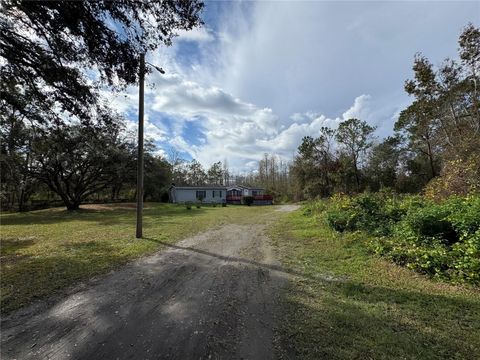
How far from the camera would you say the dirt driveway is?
2699 mm

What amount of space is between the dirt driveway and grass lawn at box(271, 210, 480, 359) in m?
0.41

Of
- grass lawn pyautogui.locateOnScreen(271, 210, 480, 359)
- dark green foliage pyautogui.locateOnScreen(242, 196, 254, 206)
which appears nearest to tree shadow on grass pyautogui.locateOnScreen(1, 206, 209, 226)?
Answer: grass lawn pyautogui.locateOnScreen(271, 210, 480, 359)

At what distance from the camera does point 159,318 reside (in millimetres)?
3332

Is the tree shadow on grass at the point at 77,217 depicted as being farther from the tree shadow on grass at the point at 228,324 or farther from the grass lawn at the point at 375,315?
the grass lawn at the point at 375,315

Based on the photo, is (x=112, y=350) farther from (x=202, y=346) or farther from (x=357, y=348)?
(x=357, y=348)

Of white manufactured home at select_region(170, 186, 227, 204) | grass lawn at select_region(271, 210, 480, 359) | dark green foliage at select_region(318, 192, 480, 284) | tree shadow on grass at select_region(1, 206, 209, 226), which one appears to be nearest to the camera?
grass lawn at select_region(271, 210, 480, 359)

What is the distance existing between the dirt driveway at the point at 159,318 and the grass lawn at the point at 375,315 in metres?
0.41

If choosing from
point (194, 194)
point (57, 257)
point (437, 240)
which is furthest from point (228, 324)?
point (194, 194)

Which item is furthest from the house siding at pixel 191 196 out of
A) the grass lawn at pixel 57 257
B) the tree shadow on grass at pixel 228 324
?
the tree shadow on grass at pixel 228 324

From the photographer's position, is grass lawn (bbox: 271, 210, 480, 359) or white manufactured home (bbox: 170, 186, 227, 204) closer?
grass lawn (bbox: 271, 210, 480, 359)

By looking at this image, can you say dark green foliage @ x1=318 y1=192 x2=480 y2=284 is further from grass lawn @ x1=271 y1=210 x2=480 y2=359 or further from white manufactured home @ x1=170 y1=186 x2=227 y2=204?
white manufactured home @ x1=170 y1=186 x2=227 y2=204

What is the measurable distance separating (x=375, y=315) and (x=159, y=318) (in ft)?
9.11

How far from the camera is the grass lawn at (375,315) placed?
2.66m

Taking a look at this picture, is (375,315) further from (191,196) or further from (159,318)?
(191,196)
